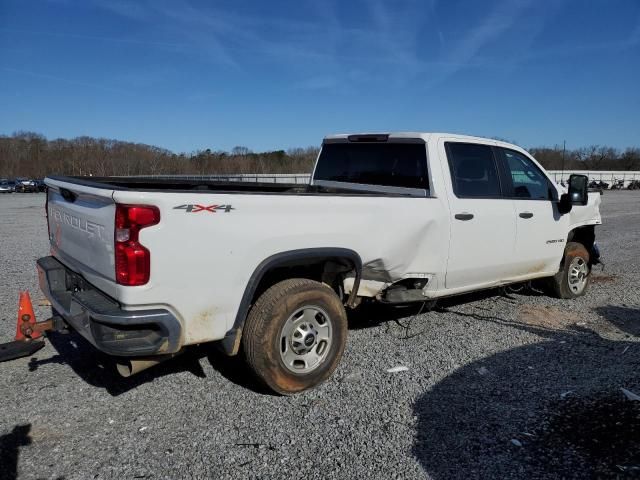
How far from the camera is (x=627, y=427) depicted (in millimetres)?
3361

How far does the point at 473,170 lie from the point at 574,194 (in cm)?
160

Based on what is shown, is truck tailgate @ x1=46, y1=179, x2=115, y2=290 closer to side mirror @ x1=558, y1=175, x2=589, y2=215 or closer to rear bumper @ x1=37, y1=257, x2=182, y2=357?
rear bumper @ x1=37, y1=257, x2=182, y2=357

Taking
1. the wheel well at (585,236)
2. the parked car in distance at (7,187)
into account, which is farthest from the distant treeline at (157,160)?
the wheel well at (585,236)

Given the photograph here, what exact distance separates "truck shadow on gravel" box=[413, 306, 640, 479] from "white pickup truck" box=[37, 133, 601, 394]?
35.9 inches

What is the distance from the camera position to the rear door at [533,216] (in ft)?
18.4

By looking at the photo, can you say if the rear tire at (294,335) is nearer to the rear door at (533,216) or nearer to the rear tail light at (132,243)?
the rear tail light at (132,243)

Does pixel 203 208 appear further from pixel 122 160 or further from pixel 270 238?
Result: pixel 122 160

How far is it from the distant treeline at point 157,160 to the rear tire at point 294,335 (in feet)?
305

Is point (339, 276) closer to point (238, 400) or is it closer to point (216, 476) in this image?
point (238, 400)

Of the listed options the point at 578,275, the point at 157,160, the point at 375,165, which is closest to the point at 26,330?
the point at 375,165

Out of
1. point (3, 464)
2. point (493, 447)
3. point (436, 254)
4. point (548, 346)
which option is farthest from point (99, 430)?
point (548, 346)

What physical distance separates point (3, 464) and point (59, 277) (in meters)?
1.46

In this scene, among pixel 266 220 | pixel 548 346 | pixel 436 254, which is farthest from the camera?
pixel 548 346

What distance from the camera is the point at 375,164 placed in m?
5.40
